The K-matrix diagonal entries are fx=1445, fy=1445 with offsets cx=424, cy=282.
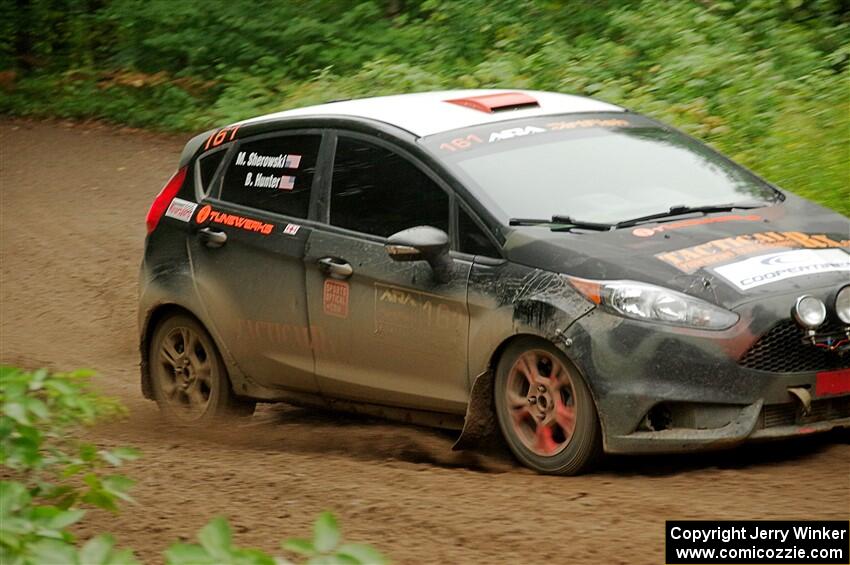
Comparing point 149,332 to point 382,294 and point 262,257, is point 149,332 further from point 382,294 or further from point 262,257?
point 382,294

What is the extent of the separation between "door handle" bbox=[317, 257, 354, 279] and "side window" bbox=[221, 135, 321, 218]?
15.0 inches

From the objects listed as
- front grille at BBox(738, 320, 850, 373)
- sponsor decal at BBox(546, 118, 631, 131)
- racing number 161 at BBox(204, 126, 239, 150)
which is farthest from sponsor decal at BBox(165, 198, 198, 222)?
front grille at BBox(738, 320, 850, 373)

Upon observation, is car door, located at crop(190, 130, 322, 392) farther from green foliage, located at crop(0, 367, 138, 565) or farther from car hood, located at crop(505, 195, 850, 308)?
green foliage, located at crop(0, 367, 138, 565)

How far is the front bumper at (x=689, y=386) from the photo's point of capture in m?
5.78

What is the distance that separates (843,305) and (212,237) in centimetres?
339

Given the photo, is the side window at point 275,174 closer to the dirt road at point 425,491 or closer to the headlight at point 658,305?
the dirt road at point 425,491

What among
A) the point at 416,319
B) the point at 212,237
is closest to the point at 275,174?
the point at 212,237

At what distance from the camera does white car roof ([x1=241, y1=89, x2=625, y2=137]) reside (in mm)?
7094

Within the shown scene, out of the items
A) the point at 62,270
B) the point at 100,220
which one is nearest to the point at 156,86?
the point at 100,220

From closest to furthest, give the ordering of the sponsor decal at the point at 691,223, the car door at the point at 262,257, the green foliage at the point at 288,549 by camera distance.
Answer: the green foliage at the point at 288,549, the sponsor decal at the point at 691,223, the car door at the point at 262,257

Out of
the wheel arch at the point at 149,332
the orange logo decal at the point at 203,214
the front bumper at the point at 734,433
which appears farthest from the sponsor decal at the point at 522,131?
the wheel arch at the point at 149,332

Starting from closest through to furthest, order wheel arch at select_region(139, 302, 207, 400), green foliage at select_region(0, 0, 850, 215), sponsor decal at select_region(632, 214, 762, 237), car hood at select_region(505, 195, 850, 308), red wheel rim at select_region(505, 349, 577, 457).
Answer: car hood at select_region(505, 195, 850, 308) → red wheel rim at select_region(505, 349, 577, 457) → sponsor decal at select_region(632, 214, 762, 237) → wheel arch at select_region(139, 302, 207, 400) → green foliage at select_region(0, 0, 850, 215)

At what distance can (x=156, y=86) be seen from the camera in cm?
1767

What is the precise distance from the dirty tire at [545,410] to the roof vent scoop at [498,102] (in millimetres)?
1544
